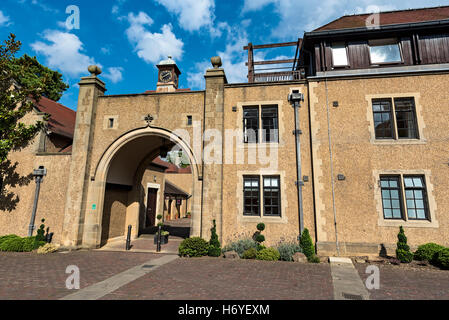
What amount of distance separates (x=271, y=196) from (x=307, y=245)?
2410 millimetres

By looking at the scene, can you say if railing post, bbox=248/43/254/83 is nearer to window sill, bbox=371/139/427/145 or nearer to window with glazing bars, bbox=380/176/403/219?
window sill, bbox=371/139/427/145

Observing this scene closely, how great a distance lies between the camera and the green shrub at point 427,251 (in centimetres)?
845

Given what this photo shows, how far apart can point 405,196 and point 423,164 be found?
4.80 ft

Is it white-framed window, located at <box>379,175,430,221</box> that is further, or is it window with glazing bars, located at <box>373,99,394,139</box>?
window with glazing bars, located at <box>373,99,394,139</box>

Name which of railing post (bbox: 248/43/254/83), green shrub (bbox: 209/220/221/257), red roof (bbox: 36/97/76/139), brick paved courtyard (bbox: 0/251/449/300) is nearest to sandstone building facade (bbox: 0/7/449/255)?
green shrub (bbox: 209/220/221/257)

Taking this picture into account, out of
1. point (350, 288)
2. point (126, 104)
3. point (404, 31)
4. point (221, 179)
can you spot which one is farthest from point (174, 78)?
point (350, 288)

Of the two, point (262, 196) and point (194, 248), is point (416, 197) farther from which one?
point (194, 248)

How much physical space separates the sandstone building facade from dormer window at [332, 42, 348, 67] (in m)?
0.05

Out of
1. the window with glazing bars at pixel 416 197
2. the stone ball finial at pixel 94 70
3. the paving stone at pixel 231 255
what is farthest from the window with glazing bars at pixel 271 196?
the stone ball finial at pixel 94 70

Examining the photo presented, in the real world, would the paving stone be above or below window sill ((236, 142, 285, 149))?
below

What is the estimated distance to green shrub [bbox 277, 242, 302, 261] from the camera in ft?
30.4

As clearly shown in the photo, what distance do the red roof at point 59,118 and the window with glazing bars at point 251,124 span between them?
1029 cm

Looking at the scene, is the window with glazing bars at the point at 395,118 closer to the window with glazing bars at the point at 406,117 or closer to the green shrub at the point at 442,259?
the window with glazing bars at the point at 406,117

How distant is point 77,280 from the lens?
21.8 feet
